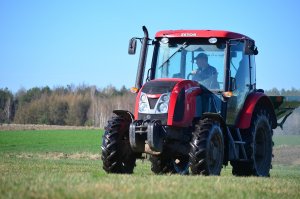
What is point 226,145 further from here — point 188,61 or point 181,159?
point 188,61

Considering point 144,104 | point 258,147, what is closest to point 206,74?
point 144,104

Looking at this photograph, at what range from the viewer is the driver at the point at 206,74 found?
13547 millimetres

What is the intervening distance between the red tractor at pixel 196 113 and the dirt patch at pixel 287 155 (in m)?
20.3

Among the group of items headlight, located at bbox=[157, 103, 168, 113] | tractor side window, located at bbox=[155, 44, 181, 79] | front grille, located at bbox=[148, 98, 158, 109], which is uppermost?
tractor side window, located at bbox=[155, 44, 181, 79]

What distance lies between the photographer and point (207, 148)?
1195 cm

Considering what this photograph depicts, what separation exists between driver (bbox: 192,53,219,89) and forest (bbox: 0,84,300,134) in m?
77.6

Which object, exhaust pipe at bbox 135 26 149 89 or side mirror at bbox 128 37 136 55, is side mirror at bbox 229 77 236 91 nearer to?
exhaust pipe at bbox 135 26 149 89

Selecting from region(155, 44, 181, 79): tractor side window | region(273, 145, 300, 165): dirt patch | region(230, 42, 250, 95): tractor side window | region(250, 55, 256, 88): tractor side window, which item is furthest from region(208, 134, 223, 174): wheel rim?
region(273, 145, 300, 165): dirt patch

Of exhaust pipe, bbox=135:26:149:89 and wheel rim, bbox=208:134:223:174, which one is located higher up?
exhaust pipe, bbox=135:26:149:89

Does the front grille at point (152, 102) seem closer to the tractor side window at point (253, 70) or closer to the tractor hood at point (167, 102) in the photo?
the tractor hood at point (167, 102)

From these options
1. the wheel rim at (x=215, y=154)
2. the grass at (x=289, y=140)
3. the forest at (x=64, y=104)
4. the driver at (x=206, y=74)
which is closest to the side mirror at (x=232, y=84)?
the driver at (x=206, y=74)

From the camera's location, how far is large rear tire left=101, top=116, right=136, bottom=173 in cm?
1233

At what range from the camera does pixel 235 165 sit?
14.8 meters

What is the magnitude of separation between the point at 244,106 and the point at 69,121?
88361 mm
